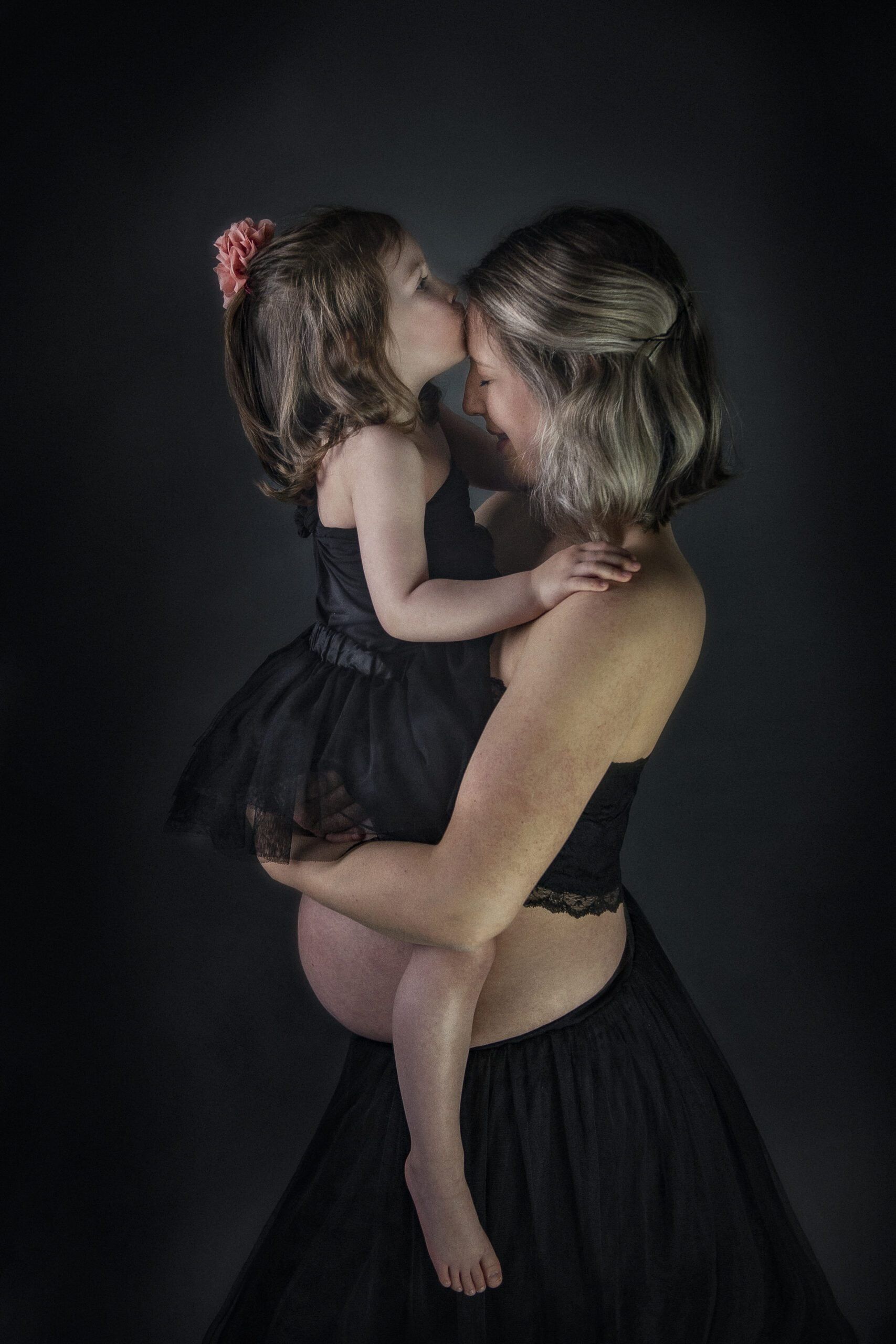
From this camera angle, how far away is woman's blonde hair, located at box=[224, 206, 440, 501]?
4.43 ft

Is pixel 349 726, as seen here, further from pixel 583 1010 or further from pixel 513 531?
pixel 583 1010

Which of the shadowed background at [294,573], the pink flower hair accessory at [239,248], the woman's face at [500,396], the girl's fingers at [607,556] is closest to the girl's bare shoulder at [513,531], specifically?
the woman's face at [500,396]

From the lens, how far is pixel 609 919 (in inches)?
61.7

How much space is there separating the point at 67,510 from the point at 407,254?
97cm

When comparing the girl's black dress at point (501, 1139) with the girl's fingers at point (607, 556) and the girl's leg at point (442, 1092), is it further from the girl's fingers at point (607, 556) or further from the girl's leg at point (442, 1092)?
the girl's fingers at point (607, 556)

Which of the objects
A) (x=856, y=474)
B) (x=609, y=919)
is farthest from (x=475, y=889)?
(x=856, y=474)

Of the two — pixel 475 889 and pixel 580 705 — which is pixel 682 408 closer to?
pixel 580 705

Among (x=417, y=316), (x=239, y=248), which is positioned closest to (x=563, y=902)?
(x=417, y=316)

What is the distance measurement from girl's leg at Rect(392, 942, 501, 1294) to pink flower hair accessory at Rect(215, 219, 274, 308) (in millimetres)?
873

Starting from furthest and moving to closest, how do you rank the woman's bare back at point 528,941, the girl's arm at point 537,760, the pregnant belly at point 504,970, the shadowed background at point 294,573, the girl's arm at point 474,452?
the shadowed background at point 294,573
the girl's arm at point 474,452
the pregnant belly at point 504,970
the woman's bare back at point 528,941
the girl's arm at point 537,760

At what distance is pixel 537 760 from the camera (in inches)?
48.8

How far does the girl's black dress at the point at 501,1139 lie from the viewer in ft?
4.73

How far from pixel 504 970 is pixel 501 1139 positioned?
24 centimetres

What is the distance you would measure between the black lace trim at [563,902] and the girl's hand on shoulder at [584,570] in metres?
0.39
